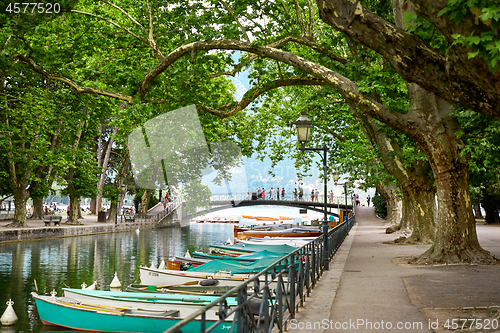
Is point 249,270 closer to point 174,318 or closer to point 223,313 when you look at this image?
point 174,318

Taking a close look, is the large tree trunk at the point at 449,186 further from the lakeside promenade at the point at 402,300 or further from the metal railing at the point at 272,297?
the metal railing at the point at 272,297

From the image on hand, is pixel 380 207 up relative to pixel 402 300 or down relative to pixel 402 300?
up

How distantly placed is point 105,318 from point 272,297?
3966 mm

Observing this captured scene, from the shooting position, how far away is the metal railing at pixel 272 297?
3.90 meters

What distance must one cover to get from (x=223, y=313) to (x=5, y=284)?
1262 centimetres

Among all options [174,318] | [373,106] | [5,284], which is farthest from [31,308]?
[373,106]

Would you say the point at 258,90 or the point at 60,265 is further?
the point at 60,265

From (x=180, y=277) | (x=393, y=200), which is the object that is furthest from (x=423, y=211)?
(x=393, y=200)

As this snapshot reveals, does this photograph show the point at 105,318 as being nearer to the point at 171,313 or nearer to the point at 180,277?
the point at 171,313

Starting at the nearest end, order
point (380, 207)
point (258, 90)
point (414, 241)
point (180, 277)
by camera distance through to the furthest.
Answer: point (180, 277) < point (258, 90) < point (414, 241) < point (380, 207)

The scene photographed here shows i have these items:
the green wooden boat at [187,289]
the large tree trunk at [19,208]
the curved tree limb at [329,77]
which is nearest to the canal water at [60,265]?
the green wooden boat at [187,289]

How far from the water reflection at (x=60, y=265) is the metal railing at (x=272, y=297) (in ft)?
19.2

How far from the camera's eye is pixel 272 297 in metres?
6.04

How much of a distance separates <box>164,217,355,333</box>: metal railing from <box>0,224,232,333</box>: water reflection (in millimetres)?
5865
